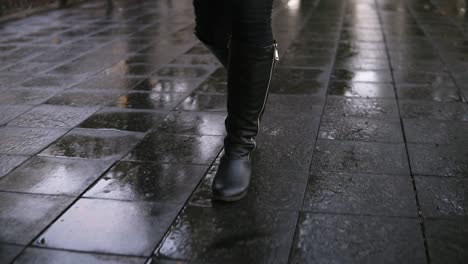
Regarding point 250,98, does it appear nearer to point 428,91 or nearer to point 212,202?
point 212,202

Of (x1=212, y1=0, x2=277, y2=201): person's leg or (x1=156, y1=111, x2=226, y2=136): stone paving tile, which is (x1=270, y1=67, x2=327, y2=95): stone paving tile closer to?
(x1=156, y1=111, x2=226, y2=136): stone paving tile

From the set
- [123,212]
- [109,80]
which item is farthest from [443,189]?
[109,80]

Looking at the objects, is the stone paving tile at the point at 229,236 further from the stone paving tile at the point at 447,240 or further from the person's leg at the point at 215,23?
the person's leg at the point at 215,23

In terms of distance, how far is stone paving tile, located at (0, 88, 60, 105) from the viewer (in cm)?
421

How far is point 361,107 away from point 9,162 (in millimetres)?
2183

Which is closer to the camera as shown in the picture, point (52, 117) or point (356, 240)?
point (356, 240)

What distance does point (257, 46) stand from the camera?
2.62 meters

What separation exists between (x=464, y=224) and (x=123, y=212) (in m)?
1.33

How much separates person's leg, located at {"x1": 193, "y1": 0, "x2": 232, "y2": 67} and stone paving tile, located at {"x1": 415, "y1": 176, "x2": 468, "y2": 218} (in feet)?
3.62

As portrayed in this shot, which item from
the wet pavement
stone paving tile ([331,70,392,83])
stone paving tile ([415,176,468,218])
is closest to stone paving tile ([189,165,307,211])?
the wet pavement

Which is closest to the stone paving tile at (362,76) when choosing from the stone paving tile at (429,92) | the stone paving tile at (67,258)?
the stone paving tile at (429,92)

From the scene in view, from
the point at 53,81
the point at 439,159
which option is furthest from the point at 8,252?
the point at 53,81

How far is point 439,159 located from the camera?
2943 millimetres

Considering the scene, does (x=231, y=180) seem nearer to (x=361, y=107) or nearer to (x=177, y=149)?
(x=177, y=149)
